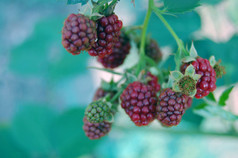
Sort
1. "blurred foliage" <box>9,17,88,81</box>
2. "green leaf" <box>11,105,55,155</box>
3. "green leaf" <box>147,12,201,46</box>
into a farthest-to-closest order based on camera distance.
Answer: "blurred foliage" <box>9,17,88,81</box> < "green leaf" <box>11,105,55,155</box> < "green leaf" <box>147,12,201,46</box>

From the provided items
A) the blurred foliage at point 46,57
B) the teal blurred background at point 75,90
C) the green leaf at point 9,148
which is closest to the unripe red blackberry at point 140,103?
the teal blurred background at point 75,90

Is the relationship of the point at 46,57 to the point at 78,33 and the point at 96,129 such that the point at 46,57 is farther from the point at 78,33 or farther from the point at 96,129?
the point at 78,33

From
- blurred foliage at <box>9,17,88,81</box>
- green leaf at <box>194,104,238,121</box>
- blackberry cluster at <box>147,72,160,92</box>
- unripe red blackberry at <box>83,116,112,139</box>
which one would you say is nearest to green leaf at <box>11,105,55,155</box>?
blurred foliage at <box>9,17,88,81</box>

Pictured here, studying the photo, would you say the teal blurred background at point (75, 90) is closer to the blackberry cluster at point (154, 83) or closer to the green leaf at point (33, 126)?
the green leaf at point (33, 126)

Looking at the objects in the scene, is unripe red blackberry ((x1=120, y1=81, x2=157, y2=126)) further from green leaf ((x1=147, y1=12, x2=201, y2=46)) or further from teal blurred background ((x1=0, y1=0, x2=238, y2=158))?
green leaf ((x1=147, y1=12, x2=201, y2=46))

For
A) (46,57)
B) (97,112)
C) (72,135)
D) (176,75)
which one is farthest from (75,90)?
(176,75)
